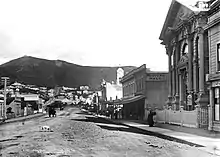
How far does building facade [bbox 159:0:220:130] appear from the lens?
79.6 ft

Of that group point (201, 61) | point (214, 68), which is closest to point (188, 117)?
point (201, 61)

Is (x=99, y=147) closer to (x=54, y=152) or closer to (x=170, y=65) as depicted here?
(x=54, y=152)

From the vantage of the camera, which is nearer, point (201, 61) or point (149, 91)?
point (201, 61)

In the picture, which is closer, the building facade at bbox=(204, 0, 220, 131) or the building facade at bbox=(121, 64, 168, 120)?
the building facade at bbox=(204, 0, 220, 131)

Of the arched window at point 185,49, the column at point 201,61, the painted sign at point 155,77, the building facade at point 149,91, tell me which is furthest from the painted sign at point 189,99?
the painted sign at point 155,77

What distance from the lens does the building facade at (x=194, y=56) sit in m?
24.2

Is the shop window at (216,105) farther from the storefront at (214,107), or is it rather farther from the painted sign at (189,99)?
the painted sign at (189,99)

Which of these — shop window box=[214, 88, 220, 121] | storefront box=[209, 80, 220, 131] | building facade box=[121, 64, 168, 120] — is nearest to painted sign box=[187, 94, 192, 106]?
storefront box=[209, 80, 220, 131]

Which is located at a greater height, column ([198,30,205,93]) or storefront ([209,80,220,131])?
column ([198,30,205,93])

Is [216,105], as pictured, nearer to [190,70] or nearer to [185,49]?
[190,70]

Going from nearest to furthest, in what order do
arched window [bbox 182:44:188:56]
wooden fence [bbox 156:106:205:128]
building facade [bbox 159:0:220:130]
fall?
1. building facade [bbox 159:0:220:130]
2. wooden fence [bbox 156:106:205:128]
3. arched window [bbox 182:44:188:56]

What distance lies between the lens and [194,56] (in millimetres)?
31031

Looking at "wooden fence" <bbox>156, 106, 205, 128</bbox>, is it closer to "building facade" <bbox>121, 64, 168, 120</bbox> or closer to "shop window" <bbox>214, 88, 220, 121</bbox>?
"shop window" <bbox>214, 88, 220, 121</bbox>

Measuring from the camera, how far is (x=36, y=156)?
11578 millimetres
